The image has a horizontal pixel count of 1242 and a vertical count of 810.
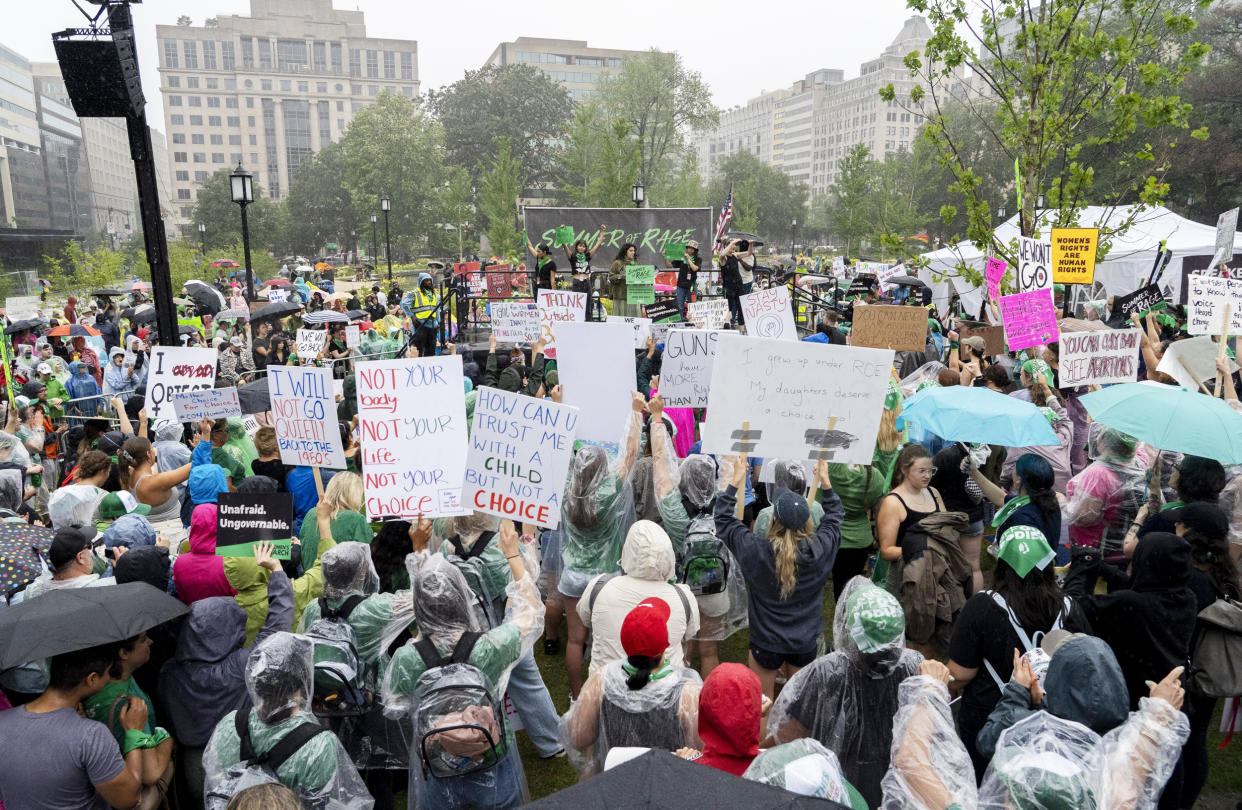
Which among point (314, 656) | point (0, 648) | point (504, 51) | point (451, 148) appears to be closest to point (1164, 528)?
point (314, 656)

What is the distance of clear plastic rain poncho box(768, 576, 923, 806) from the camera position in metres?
3.18

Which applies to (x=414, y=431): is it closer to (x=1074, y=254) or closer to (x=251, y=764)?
(x=251, y=764)

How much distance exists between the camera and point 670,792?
6.40ft

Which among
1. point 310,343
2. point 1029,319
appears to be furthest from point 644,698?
point 310,343

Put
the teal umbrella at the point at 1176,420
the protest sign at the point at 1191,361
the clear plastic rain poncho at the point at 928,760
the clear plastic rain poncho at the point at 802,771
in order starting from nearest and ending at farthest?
the clear plastic rain poncho at the point at 802,771 → the clear plastic rain poncho at the point at 928,760 → the teal umbrella at the point at 1176,420 → the protest sign at the point at 1191,361

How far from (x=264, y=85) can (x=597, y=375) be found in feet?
473

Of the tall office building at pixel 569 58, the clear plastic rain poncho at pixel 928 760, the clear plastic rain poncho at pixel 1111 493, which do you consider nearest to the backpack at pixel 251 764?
the clear plastic rain poncho at pixel 928 760

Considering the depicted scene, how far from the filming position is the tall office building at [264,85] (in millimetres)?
125875

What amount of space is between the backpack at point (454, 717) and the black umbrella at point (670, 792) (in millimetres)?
1257

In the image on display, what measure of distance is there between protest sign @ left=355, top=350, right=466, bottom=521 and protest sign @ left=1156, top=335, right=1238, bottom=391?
6.27 metres

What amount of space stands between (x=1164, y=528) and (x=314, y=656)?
15.0ft

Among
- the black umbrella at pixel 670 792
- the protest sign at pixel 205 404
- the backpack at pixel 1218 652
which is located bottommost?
the backpack at pixel 1218 652

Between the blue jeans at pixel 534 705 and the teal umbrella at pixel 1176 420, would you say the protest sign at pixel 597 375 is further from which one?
the teal umbrella at pixel 1176 420

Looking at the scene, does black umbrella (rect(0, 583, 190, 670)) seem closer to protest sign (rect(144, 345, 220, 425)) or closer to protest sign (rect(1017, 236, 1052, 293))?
protest sign (rect(144, 345, 220, 425))
